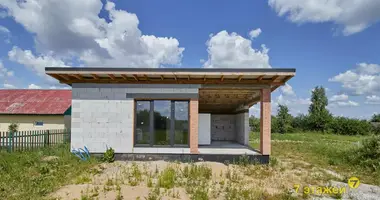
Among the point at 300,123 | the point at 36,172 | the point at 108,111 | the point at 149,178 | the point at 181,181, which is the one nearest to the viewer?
the point at 181,181

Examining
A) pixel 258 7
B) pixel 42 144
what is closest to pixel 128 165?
pixel 42 144

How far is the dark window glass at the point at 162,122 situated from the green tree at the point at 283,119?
3059 centimetres

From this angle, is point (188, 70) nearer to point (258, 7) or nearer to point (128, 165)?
point (128, 165)

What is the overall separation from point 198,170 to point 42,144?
884 centimetres

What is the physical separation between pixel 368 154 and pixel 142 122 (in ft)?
32.7

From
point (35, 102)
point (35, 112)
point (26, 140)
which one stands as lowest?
point (26, 140)

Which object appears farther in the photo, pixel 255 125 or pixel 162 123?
pixel 255 125

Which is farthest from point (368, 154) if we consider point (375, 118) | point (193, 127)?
point (375, 118)

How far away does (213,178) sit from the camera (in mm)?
8070

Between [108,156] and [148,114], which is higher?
[148,114]

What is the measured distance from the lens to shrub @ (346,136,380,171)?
1048 cm

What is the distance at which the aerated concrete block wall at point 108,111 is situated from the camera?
10578 millimetres

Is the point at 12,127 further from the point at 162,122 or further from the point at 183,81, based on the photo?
the point at 183,81

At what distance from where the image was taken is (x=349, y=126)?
34.7m
